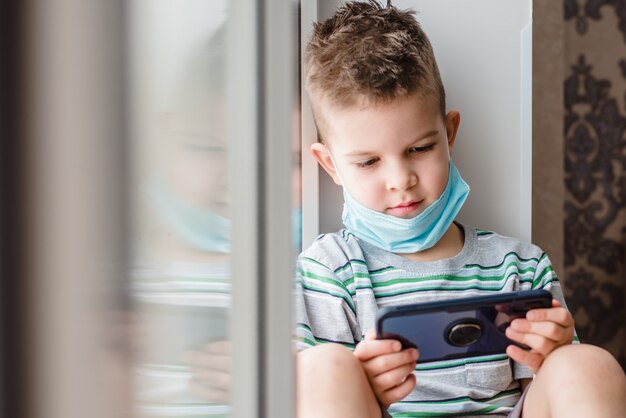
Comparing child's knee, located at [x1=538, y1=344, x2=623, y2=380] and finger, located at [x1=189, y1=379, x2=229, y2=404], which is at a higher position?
finger, located at [x1=189, y1=379, x2=229, y2=404]

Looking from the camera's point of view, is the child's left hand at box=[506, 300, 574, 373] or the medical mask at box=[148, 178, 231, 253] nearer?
the medical mask at box=[148, 178, 231, 253]

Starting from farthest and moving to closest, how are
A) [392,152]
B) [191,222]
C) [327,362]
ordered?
1. [392,152]
2. [327,362]
3. [191,222]

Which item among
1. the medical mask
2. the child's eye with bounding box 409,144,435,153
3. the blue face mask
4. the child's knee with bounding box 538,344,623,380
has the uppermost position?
the child's eye with bounding box 409,144,435,153

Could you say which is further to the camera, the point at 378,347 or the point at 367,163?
the point at 367,163

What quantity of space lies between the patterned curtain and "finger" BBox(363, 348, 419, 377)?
21.3 inches

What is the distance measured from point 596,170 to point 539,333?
0.54 meters

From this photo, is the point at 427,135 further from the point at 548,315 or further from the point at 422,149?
the point at 548,315

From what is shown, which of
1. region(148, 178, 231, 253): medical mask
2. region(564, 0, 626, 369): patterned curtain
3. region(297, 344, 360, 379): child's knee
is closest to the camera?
region(148, 178, 231, 253): medical mask

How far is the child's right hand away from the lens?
1.97 feet

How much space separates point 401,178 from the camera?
0.79m

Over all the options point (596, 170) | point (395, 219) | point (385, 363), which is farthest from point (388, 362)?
point (596, 170)

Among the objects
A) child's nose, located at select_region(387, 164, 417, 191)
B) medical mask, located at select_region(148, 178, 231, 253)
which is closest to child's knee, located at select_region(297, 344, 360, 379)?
child's nose, located at select_region(387, 164, 417, 191)

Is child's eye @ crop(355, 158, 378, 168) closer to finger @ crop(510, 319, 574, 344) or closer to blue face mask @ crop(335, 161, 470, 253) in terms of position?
blue face mask @ crop(335, 161, 470, 253)

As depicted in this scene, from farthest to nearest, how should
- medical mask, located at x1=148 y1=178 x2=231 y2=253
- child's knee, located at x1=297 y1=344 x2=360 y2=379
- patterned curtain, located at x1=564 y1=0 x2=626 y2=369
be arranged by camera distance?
patterned curtain, located at x1=564 y1=0 x2=626 y2=369 < child's knee, located at x1=297 y1=344 x2=360 y2=379 < medical mask, located at x1=148 y1=178 x2=231 y2=253
